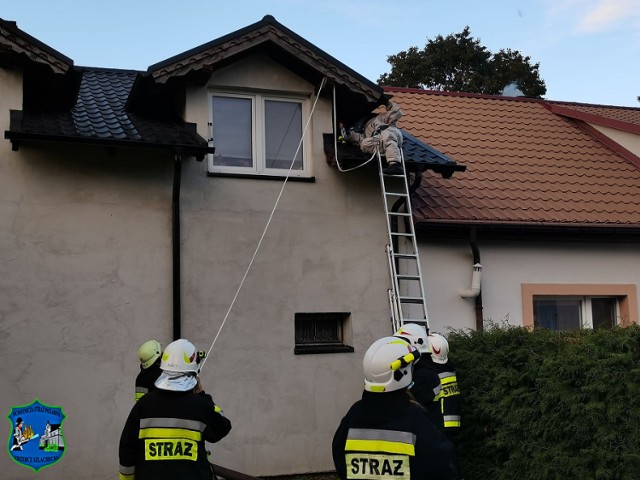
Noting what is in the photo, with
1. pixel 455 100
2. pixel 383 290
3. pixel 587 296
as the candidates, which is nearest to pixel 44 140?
pixel 383 290

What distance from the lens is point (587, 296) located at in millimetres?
12445

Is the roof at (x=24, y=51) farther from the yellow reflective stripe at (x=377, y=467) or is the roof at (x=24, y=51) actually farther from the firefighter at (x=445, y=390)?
the yellow reflective stripe at (x=377, y=467)

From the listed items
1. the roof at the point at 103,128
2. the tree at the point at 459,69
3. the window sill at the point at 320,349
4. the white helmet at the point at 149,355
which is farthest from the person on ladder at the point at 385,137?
the tree at the point at 459,69

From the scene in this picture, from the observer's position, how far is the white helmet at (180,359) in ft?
20.7

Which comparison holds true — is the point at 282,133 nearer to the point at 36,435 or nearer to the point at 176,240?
the point at 176,240

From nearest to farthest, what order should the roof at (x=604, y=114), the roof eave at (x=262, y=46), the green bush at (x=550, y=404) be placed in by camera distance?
1. the green bush at (x=550, y=404)
2. the roof eave at (x=262, y=46)
3. the roof at (x=604, y=114)

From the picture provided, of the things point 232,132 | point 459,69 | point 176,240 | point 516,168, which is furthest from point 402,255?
point 459,69

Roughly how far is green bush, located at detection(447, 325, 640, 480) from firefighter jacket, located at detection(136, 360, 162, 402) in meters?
3.04

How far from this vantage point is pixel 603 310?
12.7 metres

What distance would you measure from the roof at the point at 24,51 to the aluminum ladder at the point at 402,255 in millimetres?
3851

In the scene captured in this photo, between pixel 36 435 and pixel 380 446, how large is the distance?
18.7 feet

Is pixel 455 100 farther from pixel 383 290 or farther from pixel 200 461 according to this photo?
pixel 200 461

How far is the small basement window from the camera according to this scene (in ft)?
34.5

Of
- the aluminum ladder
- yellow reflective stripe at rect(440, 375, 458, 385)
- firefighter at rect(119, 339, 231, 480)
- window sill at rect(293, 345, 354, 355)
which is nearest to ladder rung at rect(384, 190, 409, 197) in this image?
the aluminum ladder
